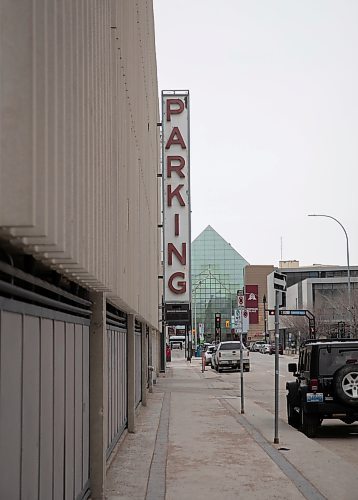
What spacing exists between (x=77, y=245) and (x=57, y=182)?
0.90 meters

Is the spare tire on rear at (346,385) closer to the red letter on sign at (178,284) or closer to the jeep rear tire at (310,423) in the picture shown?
the jeep rear tire at (310,423)

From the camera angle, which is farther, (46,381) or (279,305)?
(279,305)

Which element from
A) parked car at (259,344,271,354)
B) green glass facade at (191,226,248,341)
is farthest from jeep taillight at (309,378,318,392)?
green glass facade at (191,226,248,341)

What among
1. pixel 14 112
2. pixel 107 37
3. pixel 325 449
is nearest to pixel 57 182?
pixel 14 112

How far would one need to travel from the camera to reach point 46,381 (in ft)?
19.9

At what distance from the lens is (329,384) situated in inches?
589

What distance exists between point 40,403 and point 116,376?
743 cm

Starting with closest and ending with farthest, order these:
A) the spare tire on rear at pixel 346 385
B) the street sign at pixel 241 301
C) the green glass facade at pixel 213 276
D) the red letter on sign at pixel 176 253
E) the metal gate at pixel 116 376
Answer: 1. the metal gate at pixel 116 376
2. the spare tire on rear at pixel 346 385
3. the street sign at pixel 241 301
4. the red letter on sign at pixel 176 253
5. the green glass facade at pixel 213 276

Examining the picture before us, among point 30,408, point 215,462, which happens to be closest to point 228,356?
point 215,462

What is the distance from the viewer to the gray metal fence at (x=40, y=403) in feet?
15.9

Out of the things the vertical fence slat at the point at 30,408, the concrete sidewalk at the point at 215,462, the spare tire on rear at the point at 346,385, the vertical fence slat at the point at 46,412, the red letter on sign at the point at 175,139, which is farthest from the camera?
the red letter on sign at the point at 175,139

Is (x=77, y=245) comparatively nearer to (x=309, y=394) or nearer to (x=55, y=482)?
(x=55, y=482)

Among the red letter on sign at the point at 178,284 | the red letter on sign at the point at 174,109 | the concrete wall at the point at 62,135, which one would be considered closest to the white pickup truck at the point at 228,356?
the red letter on sign at the point at 178,284

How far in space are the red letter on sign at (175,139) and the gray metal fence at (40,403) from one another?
36300 mm
